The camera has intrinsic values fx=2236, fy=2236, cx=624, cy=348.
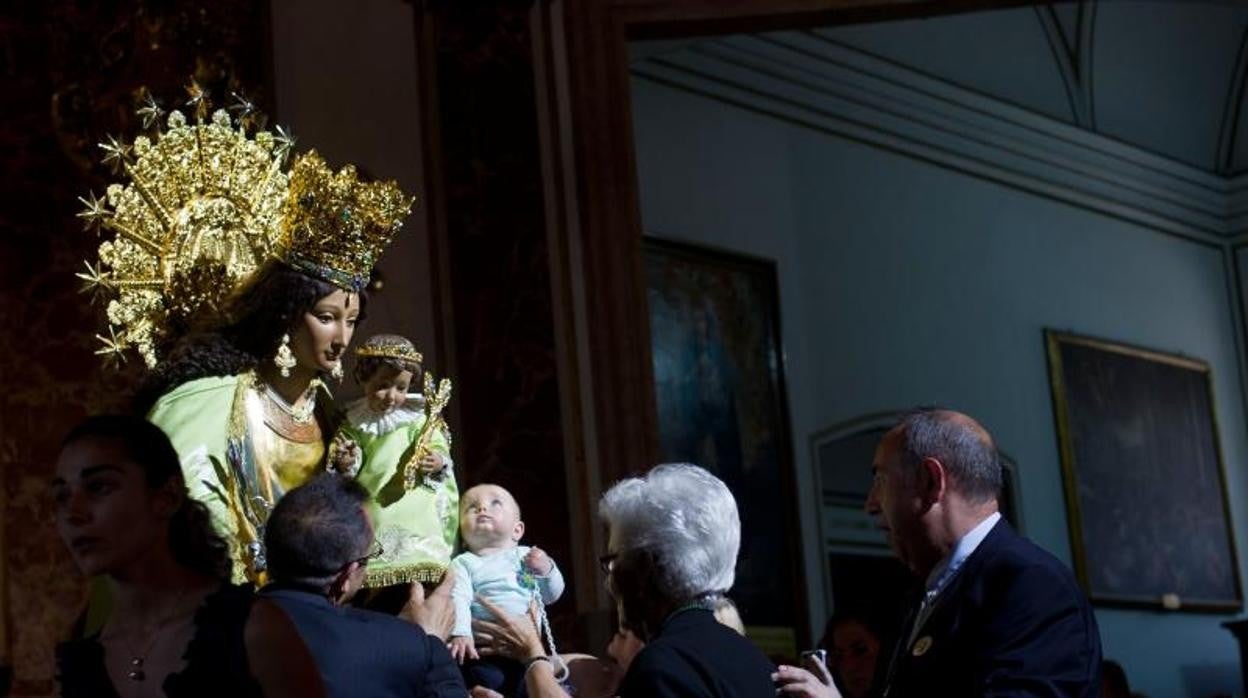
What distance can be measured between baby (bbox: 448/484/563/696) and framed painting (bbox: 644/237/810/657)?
6.94 meters

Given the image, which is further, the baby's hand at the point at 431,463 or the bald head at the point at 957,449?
the baby's hand at the point at 431,463

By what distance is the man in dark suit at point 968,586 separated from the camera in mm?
→ 4230

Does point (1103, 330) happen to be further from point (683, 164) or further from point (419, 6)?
point (419, 6)

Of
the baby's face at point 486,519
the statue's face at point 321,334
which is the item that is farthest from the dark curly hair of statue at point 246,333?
the baby's face at point 486,519

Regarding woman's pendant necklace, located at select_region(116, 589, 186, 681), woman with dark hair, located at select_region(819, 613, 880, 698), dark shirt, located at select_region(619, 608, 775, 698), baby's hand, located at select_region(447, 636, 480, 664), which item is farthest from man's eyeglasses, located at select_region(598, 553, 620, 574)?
woman with dark hair, located at select_region(819, 613, 880, 698)

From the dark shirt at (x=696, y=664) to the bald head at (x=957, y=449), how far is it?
666mm

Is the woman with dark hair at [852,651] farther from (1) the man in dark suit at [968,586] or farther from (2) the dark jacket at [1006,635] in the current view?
(2) the dark jacket at [1006,635]

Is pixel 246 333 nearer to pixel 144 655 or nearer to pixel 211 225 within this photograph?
pixel 211 225

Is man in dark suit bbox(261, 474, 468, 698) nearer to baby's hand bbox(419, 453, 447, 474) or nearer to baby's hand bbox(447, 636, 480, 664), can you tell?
baby's hand bbox(447, 636, 480, 664)

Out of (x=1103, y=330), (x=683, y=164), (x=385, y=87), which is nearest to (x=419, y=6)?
(x=385, y=87)

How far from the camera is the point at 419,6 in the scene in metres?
9.61

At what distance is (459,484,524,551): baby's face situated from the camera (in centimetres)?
562

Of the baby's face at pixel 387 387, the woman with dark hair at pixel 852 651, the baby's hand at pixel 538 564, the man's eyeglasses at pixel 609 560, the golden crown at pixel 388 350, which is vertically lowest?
the woman with dark hair at pixel 852 651

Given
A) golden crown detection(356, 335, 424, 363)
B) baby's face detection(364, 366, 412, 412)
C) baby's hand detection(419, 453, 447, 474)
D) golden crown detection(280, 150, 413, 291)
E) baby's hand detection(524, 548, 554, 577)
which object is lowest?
baby's hand detection(524, 548, 554, 577)
